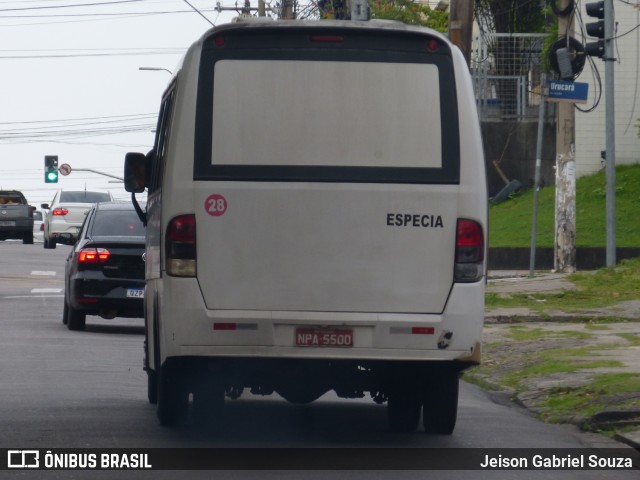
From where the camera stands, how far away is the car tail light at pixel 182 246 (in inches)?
356

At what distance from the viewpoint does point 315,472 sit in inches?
335

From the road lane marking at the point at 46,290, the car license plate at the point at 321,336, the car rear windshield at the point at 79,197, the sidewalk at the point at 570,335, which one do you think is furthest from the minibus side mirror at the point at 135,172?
the car rear windshield at the point at 79,197

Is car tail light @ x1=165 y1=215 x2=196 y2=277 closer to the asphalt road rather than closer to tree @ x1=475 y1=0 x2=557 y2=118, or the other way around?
the asphalt road

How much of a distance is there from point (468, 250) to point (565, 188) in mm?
20057

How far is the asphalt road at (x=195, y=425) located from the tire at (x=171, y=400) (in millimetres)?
97

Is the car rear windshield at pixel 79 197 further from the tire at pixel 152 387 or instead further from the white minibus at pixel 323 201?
the white minibus at pixel 323 201

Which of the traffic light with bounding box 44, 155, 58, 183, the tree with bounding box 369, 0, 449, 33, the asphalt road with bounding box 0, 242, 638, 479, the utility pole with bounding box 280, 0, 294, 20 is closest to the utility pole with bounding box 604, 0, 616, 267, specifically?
the asphalt road with bounding box 0, 242, 638, 479

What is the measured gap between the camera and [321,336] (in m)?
9.02

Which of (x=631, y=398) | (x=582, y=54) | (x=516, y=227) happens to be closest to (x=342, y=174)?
(x=631, y=398)

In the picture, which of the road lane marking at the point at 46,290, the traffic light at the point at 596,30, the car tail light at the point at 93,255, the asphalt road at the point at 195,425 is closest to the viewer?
the asphalt road at the point at 195,425

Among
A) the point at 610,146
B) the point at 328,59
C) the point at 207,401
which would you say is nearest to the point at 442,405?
the point at 207,401

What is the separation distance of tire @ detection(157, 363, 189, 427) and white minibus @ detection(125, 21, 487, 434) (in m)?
0.67

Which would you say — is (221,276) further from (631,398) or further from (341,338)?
(631,398)

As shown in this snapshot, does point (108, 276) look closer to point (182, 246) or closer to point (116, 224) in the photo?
point (116, 224)
